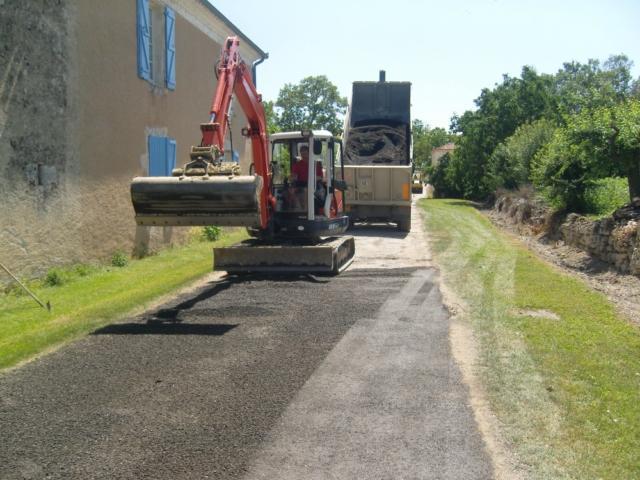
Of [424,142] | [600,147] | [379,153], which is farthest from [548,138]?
[424,142]

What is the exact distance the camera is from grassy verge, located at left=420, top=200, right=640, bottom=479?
4.38m

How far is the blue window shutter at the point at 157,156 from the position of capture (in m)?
14.3

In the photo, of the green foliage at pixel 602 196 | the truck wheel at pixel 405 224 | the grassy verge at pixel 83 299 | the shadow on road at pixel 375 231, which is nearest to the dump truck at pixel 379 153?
the truck wheel at pixel 405 224

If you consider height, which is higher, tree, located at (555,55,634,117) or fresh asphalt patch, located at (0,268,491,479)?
tree, located at (555,55,634,117)

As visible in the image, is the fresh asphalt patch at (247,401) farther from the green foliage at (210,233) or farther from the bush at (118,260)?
→ the green foliage at (210,233)

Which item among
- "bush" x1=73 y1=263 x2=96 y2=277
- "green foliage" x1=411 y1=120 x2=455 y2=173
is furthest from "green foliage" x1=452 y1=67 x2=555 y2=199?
"green foliage" x1=411 y1=120 x2=455 y2=173

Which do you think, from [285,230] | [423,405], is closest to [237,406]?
[423,405]

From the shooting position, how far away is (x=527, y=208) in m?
22.5

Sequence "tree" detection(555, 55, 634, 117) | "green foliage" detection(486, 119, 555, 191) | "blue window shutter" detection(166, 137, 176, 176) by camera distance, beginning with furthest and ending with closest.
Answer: "tree" detection(555, 55, 634, 117) < "green foliage" detection(486, 119, 555, 191) < "blue window shutter" detection(166, 137, 176, 176)

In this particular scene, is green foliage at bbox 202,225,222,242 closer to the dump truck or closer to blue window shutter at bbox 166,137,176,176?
blue window shutter at bbox 166,137,176,176

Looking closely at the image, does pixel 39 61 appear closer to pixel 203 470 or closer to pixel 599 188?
pixel 203 470

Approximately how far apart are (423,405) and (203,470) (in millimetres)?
1937

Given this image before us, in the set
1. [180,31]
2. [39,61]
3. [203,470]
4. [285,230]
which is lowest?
[203,470]

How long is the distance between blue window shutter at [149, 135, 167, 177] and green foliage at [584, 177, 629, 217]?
34.7 feet
